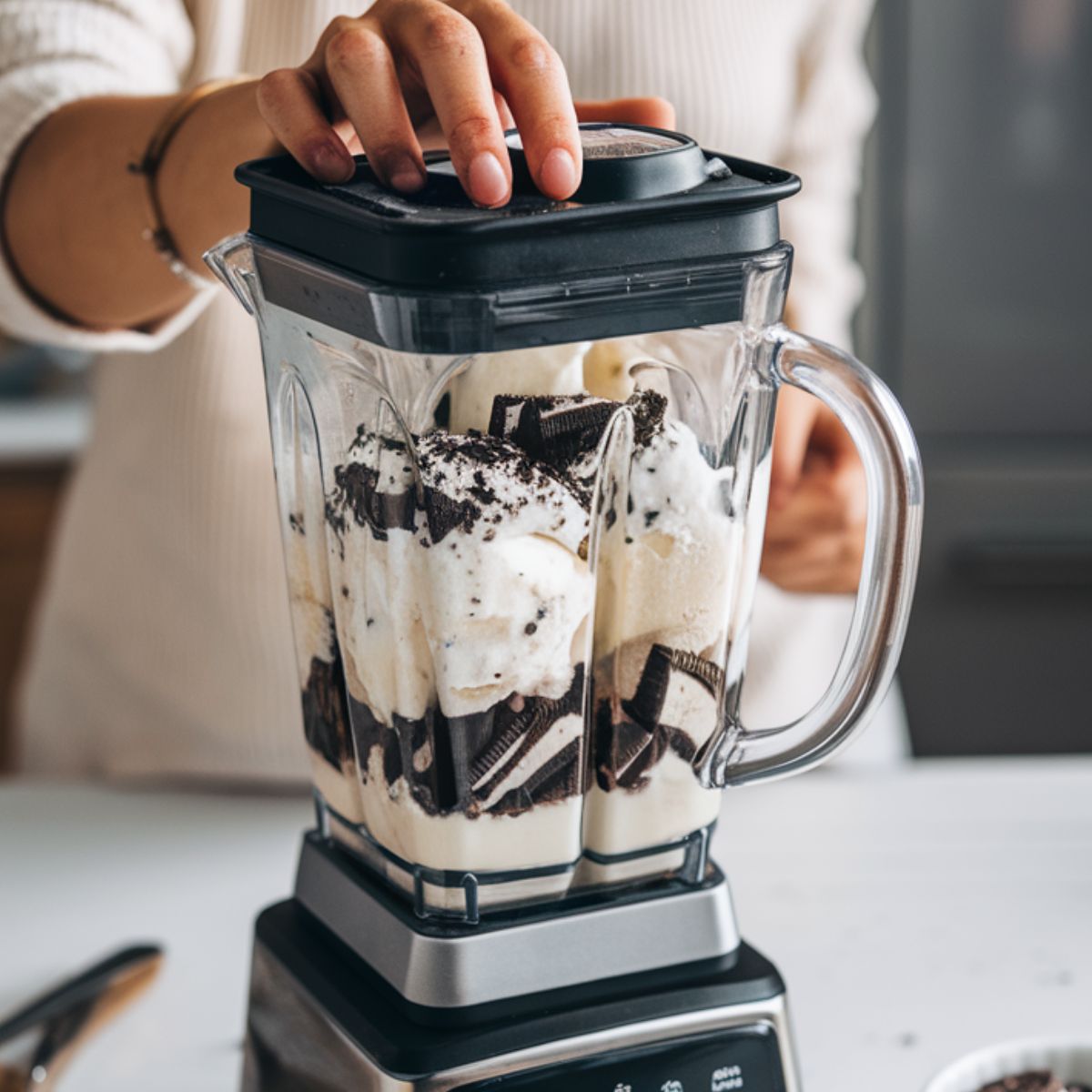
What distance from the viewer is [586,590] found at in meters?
0.48

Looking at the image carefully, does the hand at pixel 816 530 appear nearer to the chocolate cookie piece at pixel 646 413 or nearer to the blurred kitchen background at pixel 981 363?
the chocolate cookie piece at pixel 646 413

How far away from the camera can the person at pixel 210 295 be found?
2.18 feet

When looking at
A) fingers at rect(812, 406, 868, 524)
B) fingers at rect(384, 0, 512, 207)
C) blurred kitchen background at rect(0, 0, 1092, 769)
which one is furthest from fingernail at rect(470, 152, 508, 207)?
blurred kitchen background at rect(0, 0, 1092, 769)

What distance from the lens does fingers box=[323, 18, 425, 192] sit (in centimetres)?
46

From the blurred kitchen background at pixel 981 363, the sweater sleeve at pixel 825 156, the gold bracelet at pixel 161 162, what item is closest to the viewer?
the gold bracelet at pixel 161 162

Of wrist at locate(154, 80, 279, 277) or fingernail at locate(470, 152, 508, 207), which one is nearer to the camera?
fingernail at locate(470, 152, 508, 207)

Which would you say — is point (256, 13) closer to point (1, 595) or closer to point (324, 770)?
point (324, 770)

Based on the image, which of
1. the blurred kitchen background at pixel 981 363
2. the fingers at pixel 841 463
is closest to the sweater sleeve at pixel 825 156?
the fingers at pixel 841 463

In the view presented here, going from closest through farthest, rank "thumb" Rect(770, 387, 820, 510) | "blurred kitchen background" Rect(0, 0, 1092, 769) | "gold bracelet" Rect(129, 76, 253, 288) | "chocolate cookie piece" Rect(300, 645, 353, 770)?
1. "chocolate cookie piece" Rect(300, 645, 353, 770)
2. "gold bracelet" Rect(129, 76, 253, 288)
3. "thumb" Rect(770, 387, 820, 510)
4. "blurred kitchen background" Rect(0, 0, 1092, 769)

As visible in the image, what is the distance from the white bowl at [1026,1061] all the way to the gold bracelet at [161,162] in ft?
1.54

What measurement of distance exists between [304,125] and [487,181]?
0.27ft

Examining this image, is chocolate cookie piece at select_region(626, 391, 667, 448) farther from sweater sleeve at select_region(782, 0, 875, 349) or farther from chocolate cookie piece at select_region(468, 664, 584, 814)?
sweater sleeve at select_region(782, 0, 875, 349)

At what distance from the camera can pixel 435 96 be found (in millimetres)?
A: 468

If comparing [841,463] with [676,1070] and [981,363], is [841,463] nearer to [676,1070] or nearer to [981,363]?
[676,1070]
